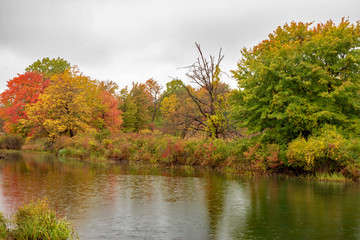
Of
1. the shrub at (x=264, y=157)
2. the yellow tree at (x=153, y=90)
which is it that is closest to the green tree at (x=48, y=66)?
the yellow tree at (x=153, y=90)

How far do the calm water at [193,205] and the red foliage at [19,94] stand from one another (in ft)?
105

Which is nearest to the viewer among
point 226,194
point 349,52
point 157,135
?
point 226,194

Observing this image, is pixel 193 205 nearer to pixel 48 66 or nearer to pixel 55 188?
pixel 55 188

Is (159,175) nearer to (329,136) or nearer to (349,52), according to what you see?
(329,136)

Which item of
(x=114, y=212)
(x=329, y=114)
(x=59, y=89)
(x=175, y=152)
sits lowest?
(x=114, y=212)

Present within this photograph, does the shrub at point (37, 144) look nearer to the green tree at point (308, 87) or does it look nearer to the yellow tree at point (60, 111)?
the yellow tree at point (60, 111)

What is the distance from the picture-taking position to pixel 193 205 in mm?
16469

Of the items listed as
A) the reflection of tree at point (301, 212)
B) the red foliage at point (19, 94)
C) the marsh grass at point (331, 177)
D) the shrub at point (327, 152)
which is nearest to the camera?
the reflection of tree at point (301, 212)

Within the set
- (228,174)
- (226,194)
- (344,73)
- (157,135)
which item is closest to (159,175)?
(228,174)

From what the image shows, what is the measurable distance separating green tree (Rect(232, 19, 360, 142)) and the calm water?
4.87 metres

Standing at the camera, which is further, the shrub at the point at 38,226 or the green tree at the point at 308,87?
the green tree at the point at 308,87

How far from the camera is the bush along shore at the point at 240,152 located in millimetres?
23703

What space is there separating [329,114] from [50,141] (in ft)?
132

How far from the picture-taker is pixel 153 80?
296 feet
